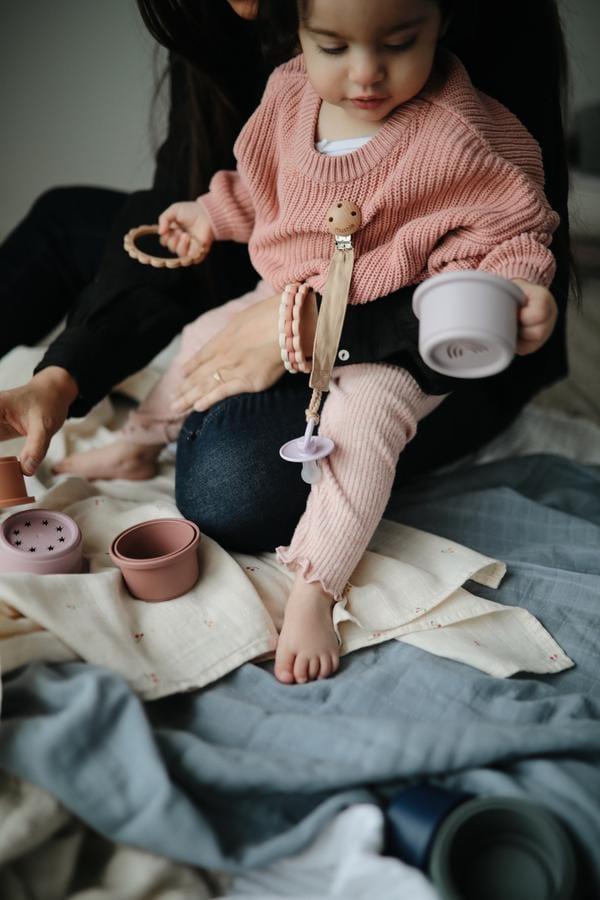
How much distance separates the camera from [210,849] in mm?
641

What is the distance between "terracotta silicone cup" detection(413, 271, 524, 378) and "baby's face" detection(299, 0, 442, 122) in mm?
237

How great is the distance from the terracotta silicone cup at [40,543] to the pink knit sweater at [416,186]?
1.37ft

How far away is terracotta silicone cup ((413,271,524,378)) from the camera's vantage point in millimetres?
691

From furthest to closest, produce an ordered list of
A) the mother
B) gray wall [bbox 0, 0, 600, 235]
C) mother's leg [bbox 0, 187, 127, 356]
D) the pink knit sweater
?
gray wall [bbox 0, 0, 600, 235] < mother's leg [bbox 0, 187, 127, 356] < the mother < the pink knit sweater

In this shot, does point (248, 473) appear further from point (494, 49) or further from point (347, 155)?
point (494, 49)

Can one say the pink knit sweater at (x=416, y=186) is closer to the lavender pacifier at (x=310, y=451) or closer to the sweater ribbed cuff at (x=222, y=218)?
the sweater ribbed cuff at (x=222, y=218)

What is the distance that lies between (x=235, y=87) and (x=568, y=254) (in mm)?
526

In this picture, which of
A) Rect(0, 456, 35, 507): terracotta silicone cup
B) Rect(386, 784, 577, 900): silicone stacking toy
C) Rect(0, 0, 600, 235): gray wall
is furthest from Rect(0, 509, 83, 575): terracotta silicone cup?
Rect(0, 0, 600, 235): gray wall

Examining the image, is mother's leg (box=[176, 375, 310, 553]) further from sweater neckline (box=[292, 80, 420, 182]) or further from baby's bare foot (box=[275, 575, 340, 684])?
sweater neckline (box=[292, 80, 420, 182])

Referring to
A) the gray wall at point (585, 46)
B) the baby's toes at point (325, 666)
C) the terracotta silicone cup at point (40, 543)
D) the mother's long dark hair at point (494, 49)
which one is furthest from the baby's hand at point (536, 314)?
the gray wall at point (585, 46)

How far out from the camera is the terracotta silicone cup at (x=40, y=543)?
33.6 inches

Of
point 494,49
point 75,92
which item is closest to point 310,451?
point 494,49

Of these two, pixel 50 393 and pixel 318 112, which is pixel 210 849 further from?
pixel 318 112

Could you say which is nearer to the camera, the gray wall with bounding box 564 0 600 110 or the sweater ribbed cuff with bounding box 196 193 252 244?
the sweater ribbed cuff with bounding box 196 193 252 244
